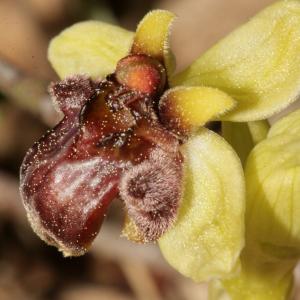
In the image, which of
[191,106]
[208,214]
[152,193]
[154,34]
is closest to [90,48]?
[154,34]

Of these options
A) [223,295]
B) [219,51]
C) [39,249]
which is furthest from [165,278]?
[219,51]

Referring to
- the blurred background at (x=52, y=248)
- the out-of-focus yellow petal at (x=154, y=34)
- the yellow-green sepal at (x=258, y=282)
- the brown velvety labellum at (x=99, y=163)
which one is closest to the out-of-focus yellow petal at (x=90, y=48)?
the out-of-focus yellow petal at (x=154, y=34)

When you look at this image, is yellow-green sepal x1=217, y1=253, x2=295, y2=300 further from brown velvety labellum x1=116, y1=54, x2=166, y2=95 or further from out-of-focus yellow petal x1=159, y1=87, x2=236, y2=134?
brown velvety labellum x1=116, y1=54, x2=166, y2=95

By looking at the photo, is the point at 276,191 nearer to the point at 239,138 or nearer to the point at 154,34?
the point at 239,138

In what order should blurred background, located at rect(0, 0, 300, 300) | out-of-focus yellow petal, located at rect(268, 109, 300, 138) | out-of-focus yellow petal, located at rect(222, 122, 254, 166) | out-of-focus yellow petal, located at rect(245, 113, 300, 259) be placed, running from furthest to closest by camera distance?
1. blurred background, located at rect(0, 0, 300, 300)
2. out-of-focus yellow petal, located at rect(222, 122, 254, 166)
3. out-of-focus yellow petal, located at rect(268, 109, 300, 138)
4. out-of-focus yellow petal, located at rect(245, 113, 300, 259)

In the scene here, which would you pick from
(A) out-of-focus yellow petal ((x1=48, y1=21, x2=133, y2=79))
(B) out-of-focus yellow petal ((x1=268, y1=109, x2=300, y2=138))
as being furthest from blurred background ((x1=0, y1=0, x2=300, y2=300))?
(B) out-of-focus yellow petal ((x1=268, y1=109, x2=300, y2=138))

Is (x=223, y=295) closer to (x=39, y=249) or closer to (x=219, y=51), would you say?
(x=219, y=51)
